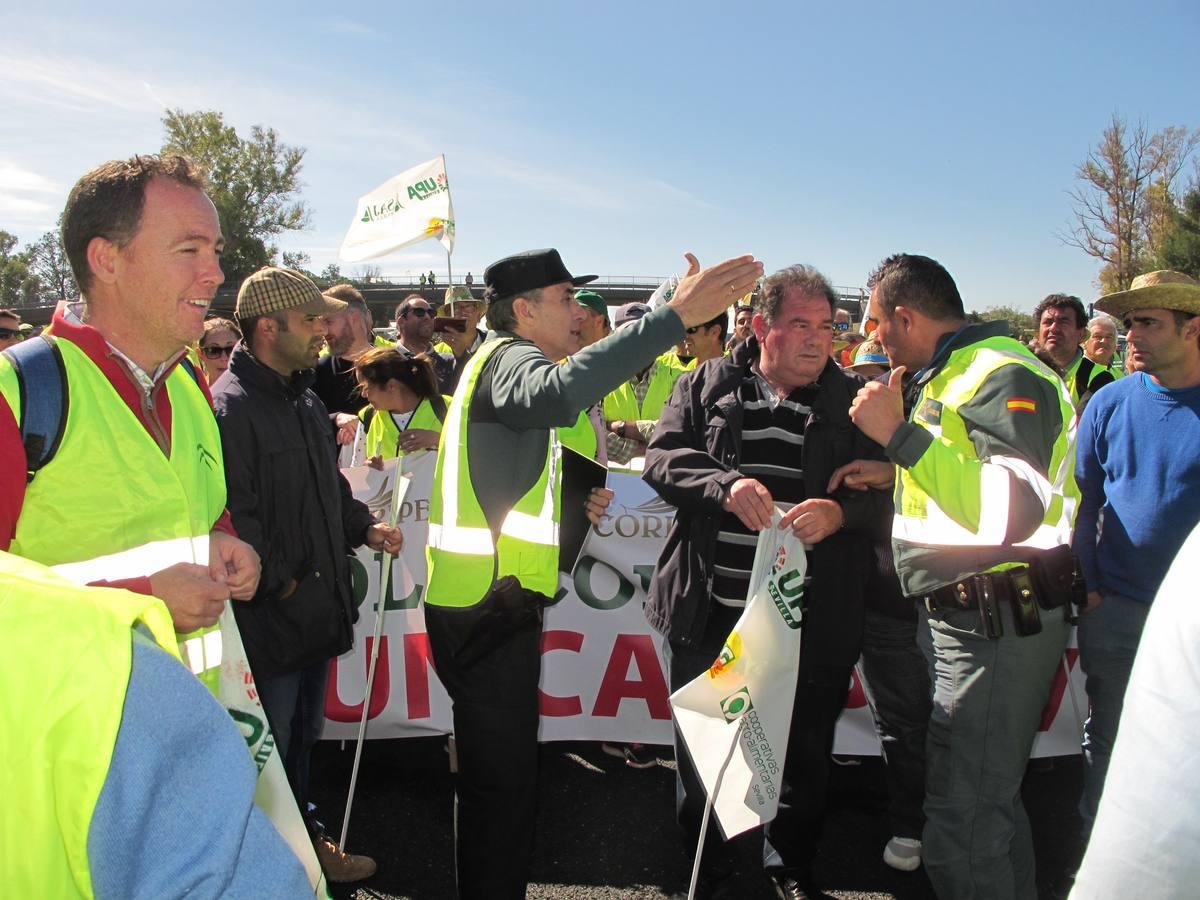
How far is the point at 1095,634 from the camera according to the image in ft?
10.3

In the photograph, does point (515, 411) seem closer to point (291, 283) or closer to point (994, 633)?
point (291, 283)

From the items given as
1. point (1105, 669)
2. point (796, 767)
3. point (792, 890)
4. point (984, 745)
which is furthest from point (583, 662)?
point (1105, 669)

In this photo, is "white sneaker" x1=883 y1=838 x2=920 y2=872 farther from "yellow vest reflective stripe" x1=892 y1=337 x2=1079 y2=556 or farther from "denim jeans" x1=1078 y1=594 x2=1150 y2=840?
"yellow vest reflective stripe" x1=892 y1=337 x2=1079 y2=556

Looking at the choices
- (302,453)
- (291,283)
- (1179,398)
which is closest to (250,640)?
(302,453)

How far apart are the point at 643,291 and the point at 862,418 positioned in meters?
52.8

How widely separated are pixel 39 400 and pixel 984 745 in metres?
2.73

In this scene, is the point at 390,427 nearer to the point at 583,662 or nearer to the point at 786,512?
the point at 583,662

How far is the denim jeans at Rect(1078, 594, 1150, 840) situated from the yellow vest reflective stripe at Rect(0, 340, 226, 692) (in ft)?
10.1

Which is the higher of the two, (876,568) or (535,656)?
(876,568)

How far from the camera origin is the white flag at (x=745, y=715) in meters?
2.72

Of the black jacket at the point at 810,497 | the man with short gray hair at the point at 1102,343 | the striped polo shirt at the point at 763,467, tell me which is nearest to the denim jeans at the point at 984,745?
the black jacket at the point at 810,497

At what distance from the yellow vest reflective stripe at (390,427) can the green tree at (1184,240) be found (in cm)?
4128

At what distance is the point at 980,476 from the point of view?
2.36m

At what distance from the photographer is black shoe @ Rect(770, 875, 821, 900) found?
122 inches
